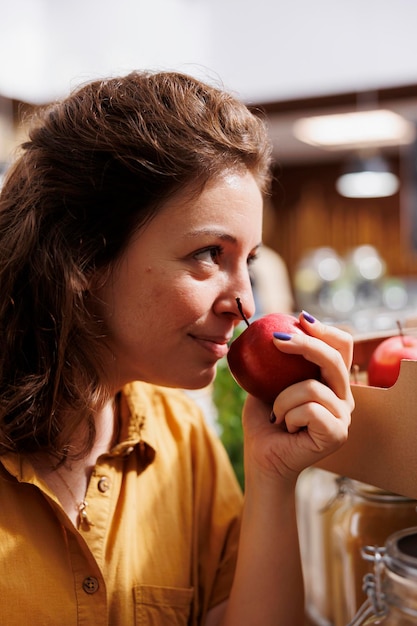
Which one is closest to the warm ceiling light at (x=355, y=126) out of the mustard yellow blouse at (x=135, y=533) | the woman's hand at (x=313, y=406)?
the mustard yellow blouse at (x=135, y=533)

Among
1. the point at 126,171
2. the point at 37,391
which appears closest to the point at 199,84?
the point at 126,171

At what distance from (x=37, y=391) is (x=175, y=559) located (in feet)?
0.99

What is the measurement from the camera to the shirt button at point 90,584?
799 mm

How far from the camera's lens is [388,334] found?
101cm

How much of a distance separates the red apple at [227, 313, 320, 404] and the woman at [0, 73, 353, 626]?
3 cm

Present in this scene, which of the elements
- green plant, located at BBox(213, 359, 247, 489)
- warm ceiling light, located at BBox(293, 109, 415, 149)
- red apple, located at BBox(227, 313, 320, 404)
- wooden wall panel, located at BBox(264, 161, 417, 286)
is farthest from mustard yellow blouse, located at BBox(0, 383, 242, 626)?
wooden wall panel, located at BBox(264, 161, 417, 286)

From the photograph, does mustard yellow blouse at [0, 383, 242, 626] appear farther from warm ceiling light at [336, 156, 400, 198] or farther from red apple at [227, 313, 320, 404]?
warm ceiling light at [336, 156, 400, 198]

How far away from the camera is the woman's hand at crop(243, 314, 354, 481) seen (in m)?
0.75

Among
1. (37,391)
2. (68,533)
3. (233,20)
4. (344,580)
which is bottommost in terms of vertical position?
(344,580)

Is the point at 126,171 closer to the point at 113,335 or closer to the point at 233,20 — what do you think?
the point at 113,335

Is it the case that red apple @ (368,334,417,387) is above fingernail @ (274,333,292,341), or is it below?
below

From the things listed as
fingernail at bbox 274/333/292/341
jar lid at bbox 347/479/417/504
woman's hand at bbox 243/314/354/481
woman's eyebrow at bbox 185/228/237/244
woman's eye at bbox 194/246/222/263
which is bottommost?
jar lid at bbox 347/479/417/504

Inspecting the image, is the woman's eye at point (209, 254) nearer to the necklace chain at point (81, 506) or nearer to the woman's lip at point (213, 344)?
the woman's lip at point (213, 344)

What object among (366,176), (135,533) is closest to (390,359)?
(135,533)
